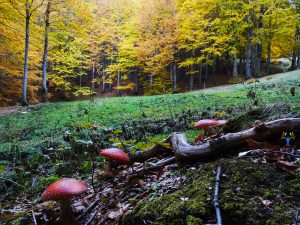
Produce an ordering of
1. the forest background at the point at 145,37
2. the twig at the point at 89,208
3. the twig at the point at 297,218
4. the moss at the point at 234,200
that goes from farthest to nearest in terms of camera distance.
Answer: the forest background at the point at 145,37
the twig at the point at 89,208
the moss at the point at 234,200
the twig at the point at 297,218

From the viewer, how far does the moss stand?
4.99 feet

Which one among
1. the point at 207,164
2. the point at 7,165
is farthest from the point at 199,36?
the point at 207,164

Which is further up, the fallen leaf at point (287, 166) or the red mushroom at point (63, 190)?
the fallen leaf at point (287, 166)

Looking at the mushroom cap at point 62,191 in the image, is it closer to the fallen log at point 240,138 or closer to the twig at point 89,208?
the twig at point 89,208

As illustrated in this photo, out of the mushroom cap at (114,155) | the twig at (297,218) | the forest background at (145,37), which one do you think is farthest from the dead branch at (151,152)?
the forest background at (145,37)

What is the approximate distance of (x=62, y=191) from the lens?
1830mm

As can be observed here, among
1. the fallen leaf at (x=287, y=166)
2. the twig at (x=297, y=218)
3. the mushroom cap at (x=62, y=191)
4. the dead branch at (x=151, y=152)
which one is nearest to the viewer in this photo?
the twig at (x=297, y=218)

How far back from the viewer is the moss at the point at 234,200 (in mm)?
1521

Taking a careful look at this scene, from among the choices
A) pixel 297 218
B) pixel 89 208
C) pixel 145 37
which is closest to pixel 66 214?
pixel 89 208

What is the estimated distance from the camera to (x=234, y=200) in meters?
1.65

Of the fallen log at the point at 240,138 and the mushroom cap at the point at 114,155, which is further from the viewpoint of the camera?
the fallen log at the point at 240,138

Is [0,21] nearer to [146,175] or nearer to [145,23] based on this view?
[145,23]

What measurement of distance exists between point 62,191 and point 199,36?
20.0m

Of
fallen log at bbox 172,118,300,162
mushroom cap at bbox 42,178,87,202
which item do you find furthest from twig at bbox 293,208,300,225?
mushroom cap at bbox 42,178,87,202
